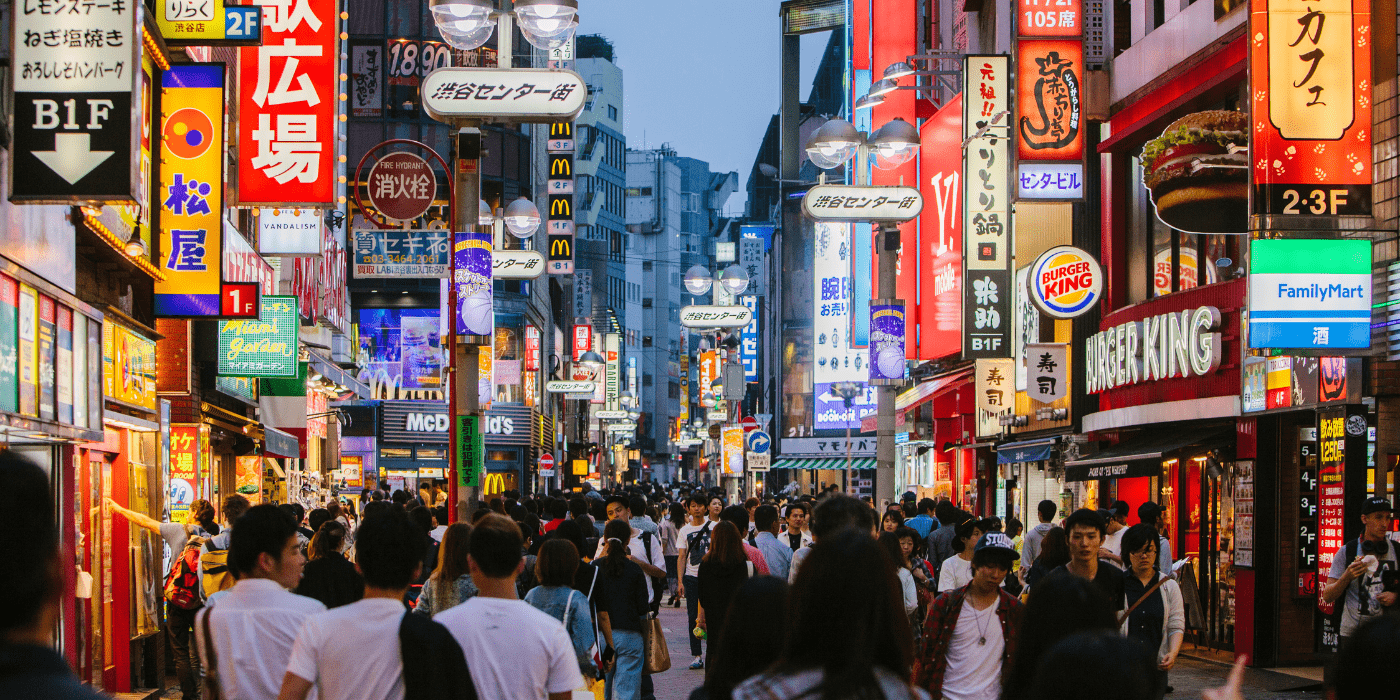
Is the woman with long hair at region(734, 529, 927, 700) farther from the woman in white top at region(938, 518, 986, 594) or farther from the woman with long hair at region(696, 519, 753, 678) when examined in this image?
the woman with long hair at region(696, 519, 753, 678)

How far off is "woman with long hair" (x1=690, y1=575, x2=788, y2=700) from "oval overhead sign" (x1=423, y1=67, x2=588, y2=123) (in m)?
7.57

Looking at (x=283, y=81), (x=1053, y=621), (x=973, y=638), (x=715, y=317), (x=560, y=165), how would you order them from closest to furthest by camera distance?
(x=1053, y=621) → (x=973, y=638) → (x=283, y=81) → (x=715, y=317) → (x=560, y=165)

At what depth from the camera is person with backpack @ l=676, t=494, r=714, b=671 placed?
14750mm

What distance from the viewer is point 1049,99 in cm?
2145

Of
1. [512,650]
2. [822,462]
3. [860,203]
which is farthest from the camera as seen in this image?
[822,462]

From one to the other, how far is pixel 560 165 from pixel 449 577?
41909mm

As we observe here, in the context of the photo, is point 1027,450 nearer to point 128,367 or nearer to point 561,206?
point 128,367

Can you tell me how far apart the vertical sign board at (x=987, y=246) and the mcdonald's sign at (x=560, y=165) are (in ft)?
81.3

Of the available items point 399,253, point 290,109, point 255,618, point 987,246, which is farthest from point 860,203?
point 255,618

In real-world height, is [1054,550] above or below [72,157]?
below

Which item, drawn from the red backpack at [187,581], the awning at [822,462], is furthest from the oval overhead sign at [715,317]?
the red backpack at [187,581]

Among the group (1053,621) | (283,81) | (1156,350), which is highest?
(283,81)

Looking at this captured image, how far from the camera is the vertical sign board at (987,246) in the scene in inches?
1026

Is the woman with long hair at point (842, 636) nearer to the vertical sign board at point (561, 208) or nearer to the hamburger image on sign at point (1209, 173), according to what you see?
the hamburger image on sign at point (1209, 173)
